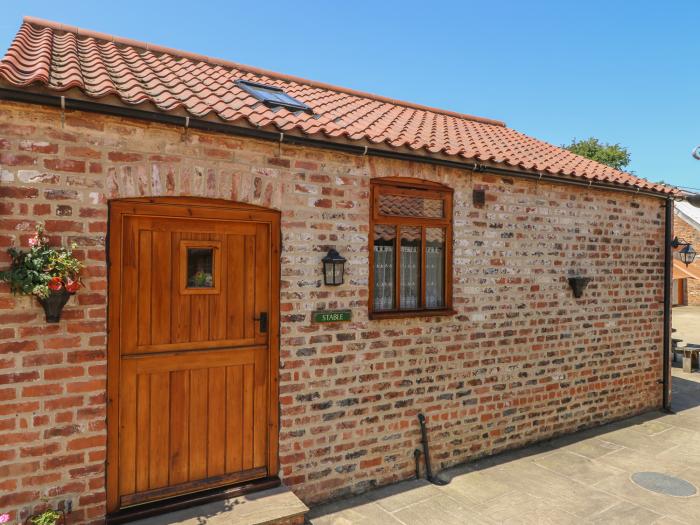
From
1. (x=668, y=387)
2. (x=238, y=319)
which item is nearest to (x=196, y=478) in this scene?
(x=238, y=319)

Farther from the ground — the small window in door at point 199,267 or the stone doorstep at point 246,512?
the small window in door at point 199,267

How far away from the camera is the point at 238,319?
4168 mm

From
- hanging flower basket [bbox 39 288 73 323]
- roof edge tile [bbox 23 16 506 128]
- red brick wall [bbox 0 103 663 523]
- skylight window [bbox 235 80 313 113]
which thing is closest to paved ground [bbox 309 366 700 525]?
red brick wall [bbox 0 103 663 523]

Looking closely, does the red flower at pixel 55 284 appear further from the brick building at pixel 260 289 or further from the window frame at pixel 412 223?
the window frame at pixel 412 223

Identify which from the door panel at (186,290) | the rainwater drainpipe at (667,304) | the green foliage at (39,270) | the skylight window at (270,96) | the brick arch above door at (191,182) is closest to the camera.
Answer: the green foliage at (39,270)

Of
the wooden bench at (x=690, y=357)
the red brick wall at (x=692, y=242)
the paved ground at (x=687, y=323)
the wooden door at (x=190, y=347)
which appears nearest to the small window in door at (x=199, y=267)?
the wooden door at (x=190, y=347)

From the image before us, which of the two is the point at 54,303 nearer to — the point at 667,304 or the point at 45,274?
the point at 45,274

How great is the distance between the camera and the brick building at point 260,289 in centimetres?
339

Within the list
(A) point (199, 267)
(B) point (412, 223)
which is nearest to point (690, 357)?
(B) point (412, 223)

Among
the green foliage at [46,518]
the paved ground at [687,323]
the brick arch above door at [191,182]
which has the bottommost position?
the paved ground at [687,323]

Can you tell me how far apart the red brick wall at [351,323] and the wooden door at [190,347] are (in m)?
0.14

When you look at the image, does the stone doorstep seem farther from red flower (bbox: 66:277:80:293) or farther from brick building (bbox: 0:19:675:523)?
red flower (bbox: 66:277:80:293)

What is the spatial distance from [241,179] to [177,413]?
80.5 inches

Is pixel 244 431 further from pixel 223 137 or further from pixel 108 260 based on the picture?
pixel 223 137
